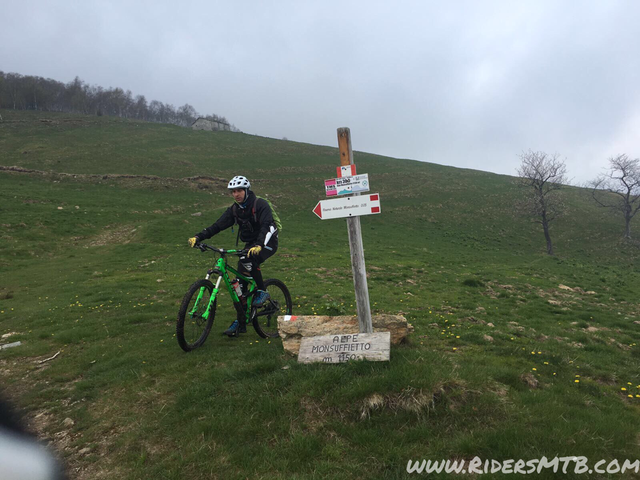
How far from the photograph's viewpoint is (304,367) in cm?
499

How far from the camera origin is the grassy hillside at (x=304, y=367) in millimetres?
3553

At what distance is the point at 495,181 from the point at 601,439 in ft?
211

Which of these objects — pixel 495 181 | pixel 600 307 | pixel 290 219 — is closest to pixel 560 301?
pixel 600 307

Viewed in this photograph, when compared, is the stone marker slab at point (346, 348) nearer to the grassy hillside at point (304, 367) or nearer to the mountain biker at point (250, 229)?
the grassy hillside at point (304, 367)

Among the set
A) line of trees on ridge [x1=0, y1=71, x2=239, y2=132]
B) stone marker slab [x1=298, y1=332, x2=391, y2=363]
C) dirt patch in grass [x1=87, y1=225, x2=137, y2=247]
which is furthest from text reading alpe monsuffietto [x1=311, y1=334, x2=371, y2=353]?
line of trees on ridge [x1=0, y1=71, x2=239, y2=132]

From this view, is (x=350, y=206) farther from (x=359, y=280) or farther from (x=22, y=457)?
(x=22, y=457)

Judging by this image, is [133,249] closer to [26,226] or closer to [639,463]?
[26,226]

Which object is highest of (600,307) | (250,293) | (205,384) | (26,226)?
(26,226)

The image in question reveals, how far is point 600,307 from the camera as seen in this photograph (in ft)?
41.5

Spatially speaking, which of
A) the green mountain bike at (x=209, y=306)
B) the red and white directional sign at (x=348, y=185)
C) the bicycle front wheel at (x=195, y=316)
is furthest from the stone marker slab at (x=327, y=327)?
the red and white directional sign at (x=348, y=185)

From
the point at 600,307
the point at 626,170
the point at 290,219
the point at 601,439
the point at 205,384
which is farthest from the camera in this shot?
the point at 626,170

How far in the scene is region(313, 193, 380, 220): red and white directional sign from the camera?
210 inches

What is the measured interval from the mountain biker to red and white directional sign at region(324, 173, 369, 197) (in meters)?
1.60

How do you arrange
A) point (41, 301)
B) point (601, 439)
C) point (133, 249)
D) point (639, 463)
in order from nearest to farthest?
point (639, 463)
point (601, 439)
point (41, 301)
point (133, 249)
